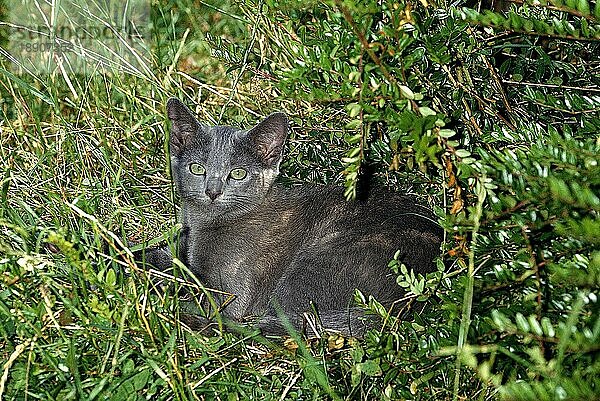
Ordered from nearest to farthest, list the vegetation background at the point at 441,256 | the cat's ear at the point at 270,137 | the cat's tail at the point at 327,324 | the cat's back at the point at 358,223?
the vegetation background at the point at 441,256 → the cat's tail at the point at 327,324 → the cat's back at the point at 358,223 → the cat's ear at the point at 270,137

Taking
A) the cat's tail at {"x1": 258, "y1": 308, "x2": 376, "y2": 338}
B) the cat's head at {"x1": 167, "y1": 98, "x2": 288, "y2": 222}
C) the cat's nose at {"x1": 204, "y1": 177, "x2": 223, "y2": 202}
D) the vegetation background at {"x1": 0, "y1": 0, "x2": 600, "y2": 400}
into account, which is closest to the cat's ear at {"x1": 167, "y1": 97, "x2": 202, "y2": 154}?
the cat's head at {"x1": 167, "y1": 98, "x2": 288, "y2": 222}

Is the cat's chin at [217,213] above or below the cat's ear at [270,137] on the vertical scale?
below

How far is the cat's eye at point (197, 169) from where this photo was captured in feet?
8.35

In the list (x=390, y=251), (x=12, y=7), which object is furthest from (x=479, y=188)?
(x=12, y=7)

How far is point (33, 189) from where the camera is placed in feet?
8.69

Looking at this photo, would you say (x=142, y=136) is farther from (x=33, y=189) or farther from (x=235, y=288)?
(x=235, y=288)

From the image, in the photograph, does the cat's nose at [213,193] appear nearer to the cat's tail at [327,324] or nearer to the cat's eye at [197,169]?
the cat's eye at [197,169]

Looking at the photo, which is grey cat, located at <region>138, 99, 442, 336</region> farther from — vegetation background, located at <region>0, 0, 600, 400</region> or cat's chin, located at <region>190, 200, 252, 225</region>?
vegetation background, located at <region>0, 0, 600, 400</region>

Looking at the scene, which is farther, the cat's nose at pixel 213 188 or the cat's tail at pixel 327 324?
the cat's nose at pixel 213 188

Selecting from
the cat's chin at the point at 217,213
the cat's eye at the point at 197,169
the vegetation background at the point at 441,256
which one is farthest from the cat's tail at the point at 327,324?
the cat's eye at the point at 197,169

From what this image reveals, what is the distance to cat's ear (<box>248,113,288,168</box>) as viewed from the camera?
2.45 m

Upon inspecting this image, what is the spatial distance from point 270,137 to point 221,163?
0.66 ft

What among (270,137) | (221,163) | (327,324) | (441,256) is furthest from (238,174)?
(441,256)

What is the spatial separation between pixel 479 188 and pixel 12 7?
10.3 feet
